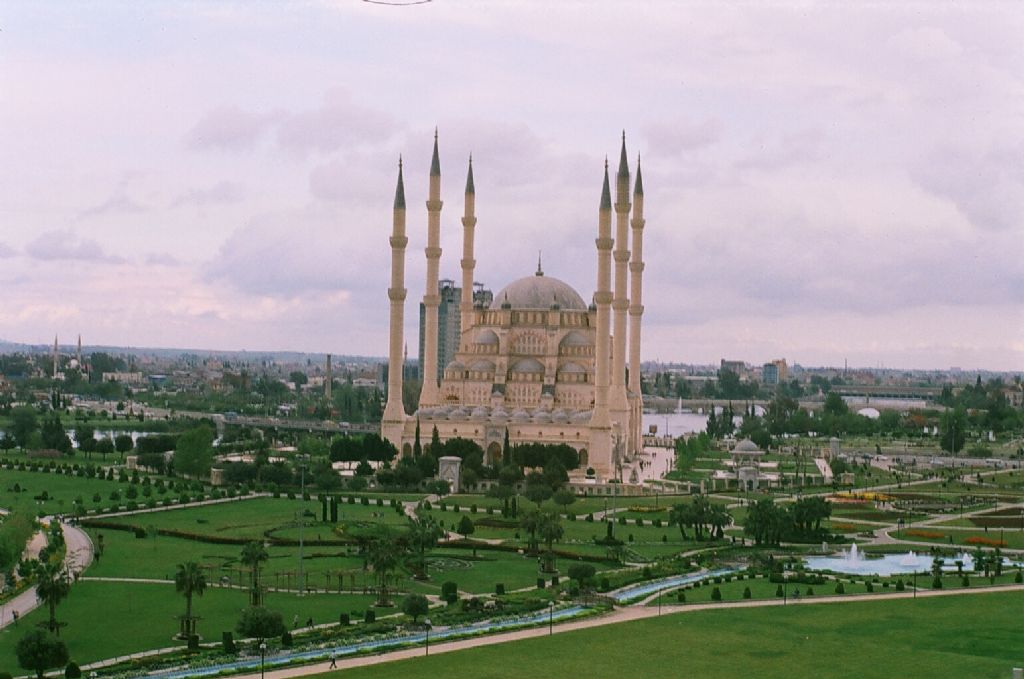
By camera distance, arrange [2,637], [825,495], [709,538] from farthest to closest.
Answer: [825,495] < [709,538] < [2,637]

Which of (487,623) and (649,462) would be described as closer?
(487,623)

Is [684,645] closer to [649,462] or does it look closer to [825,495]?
[825,495]

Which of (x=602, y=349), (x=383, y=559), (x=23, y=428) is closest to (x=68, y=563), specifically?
(x=383, y=559)

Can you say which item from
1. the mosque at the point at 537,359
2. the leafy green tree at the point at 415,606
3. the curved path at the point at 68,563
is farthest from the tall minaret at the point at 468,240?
the leafy green tree at the point at 415,606

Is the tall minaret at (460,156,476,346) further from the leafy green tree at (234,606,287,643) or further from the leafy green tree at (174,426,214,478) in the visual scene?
the leafy green tree at (234,606,287,643)

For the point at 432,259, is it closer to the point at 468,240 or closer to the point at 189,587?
the point at 468,240

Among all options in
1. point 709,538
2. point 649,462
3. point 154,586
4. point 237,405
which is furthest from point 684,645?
point 237,405

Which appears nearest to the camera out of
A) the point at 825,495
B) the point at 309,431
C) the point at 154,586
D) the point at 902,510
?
the point at 154,586
